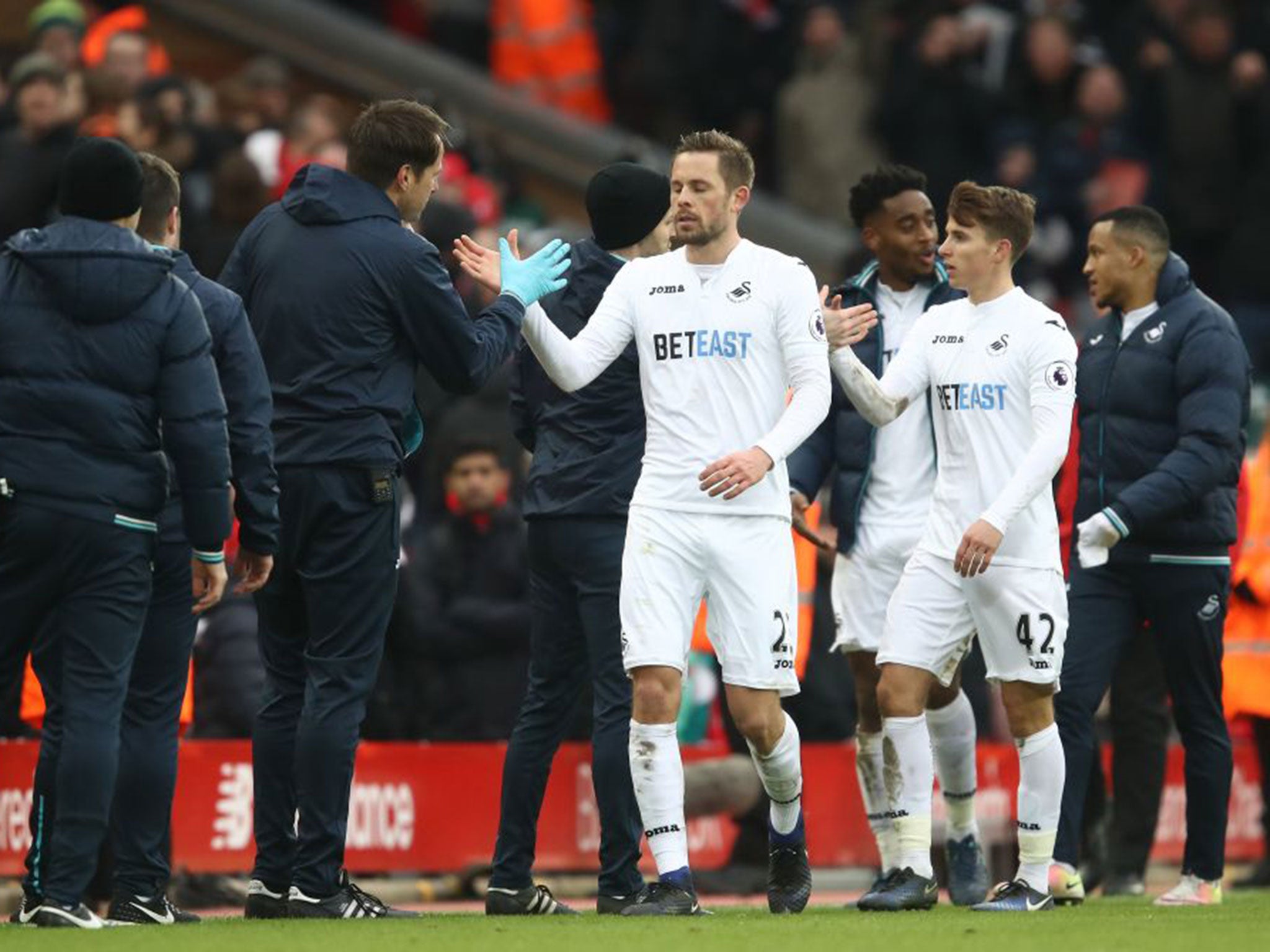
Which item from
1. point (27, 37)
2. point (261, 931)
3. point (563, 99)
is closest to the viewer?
point (261, 931)

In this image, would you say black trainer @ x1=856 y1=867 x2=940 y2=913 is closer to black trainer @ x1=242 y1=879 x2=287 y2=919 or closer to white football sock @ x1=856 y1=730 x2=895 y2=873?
white football sock @ x1=856 y1=730 x2=895 y2=873

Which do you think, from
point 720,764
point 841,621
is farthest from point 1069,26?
point 841,621

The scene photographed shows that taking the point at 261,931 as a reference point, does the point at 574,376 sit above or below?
above

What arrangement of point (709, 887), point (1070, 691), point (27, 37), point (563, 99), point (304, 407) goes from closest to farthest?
point (304, 407) < point (1070, 691) < point (709, 887) < point (27, 37) < point (563, 99)

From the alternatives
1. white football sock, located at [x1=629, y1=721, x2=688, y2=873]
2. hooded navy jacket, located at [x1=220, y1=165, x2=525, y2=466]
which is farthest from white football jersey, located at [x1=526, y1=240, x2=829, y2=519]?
white football sock, located at [x1=629, y1=721, x2=688, y2=873]

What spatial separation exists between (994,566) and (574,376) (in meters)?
1.68

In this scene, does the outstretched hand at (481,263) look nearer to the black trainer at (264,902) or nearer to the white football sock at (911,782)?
the white football sock at (911,782)

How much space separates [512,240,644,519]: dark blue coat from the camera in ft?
34.9

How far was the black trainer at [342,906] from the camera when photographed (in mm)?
10016

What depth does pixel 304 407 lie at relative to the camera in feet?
33.0

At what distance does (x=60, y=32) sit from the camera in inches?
675

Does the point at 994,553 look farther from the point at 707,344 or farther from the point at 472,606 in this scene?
the point at 472,606

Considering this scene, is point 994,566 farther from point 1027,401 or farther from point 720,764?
point 720,764

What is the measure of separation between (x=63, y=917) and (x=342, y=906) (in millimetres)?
1209
